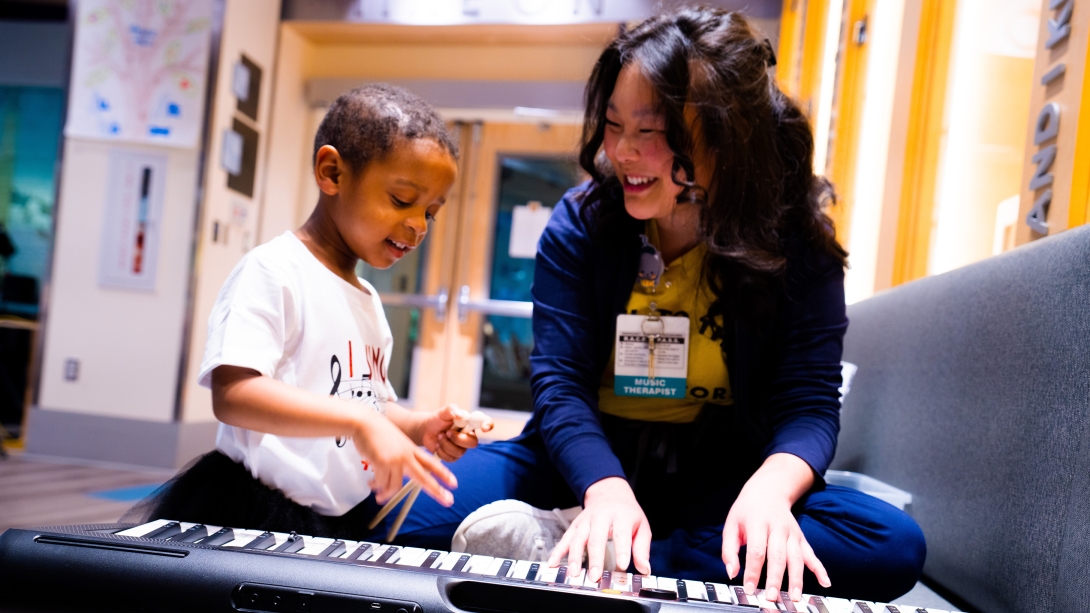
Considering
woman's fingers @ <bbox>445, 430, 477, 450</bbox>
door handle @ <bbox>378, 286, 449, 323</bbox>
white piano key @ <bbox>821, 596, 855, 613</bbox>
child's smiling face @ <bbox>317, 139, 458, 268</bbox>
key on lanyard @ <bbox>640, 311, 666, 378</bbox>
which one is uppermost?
child's smiling face @ <bbox>317, 139, 458, 268</bbox>

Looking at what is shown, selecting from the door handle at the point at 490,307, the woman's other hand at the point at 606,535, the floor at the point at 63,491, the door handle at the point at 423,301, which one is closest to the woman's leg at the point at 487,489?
the woman's other hand at the point at 606,535

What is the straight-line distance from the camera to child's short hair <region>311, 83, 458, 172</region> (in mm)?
1201

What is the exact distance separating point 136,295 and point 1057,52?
4.17 meters

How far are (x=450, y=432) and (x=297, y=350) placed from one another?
249 millimetres

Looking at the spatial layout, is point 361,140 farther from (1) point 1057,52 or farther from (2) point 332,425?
(1) point 1057,52

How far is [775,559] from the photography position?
808 mm

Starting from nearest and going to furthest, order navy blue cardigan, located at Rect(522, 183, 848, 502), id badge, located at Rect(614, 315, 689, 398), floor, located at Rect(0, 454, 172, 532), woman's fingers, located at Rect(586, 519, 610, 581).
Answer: woman's fingers, located at Rect(586, 519, 610, 581) < navy blue cardigan, located at Rect(522, 183, 848, 502) < id badge, located at Rect(614, 315, 689, 398) < floor, located at Rect(0, 454, 172, 532)

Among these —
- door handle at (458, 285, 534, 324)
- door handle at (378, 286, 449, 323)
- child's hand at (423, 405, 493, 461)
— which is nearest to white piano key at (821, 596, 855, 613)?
child's hand at (423, 405, 493, 461)

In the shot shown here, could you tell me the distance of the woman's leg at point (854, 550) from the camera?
997 mm

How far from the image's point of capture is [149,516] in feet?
3.34

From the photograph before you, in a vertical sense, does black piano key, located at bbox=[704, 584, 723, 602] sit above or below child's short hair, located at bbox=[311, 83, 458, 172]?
below

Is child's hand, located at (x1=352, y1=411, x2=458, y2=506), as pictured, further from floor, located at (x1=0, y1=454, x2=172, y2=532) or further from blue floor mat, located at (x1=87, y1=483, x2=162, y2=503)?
blue floor mat, located at (x1=87, y1=483, x2=162, y2=503)

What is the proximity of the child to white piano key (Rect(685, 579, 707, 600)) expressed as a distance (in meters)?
0.36

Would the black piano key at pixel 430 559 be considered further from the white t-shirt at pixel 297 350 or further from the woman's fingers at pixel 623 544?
the white t-shirt at pixel 297 350
